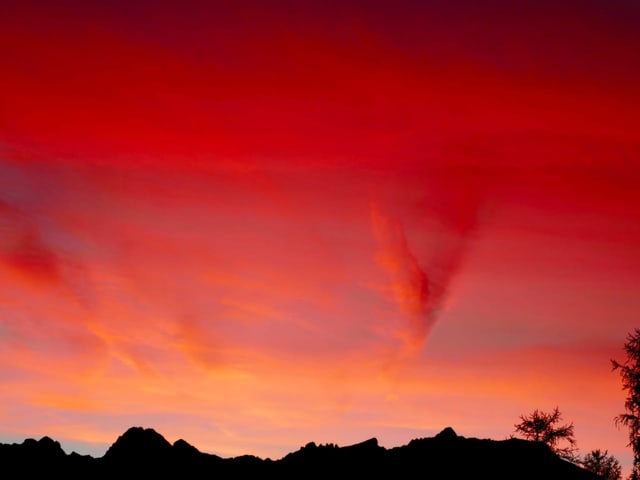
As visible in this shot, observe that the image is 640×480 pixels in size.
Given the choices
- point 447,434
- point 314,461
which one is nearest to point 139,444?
point 314,461

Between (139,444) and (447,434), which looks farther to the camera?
(139,444)

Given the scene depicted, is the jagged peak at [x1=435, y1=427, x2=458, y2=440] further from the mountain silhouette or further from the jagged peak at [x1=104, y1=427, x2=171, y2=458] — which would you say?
the jagged peak at [x1=104, y1=427, x2=171, y2=458]

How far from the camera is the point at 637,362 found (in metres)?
76.9

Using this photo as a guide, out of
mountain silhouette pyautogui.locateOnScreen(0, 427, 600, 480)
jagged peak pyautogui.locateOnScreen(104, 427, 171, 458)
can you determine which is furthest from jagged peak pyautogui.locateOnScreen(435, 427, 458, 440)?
jagged peak pyautogui.locateOnScreen(104, 427, 171, 458)

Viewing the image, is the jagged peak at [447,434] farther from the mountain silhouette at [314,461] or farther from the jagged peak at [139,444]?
the jagged peak at [139,444]

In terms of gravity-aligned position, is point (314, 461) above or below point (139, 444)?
below

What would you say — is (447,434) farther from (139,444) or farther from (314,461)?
(139,444)

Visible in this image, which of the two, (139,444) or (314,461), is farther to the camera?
(139,444)

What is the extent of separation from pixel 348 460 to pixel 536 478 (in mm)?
11119

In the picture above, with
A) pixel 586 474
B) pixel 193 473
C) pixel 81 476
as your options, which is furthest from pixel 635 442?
pixel 81 476

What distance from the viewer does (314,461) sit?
164ft

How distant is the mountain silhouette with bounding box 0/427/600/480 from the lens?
1807 inches

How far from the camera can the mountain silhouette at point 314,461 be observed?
1807 inches

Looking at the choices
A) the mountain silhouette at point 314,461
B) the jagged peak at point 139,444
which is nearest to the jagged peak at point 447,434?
the mountain silhouette at point 314,461
